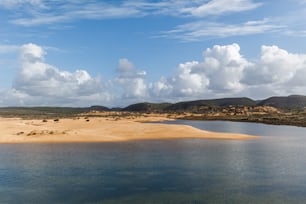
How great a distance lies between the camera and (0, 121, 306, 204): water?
26.0 m

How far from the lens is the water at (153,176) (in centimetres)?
2602

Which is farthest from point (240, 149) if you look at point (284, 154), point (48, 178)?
point (48, 178)

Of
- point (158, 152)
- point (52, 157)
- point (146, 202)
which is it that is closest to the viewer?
point (146, 202)

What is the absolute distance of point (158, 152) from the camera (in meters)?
48.6

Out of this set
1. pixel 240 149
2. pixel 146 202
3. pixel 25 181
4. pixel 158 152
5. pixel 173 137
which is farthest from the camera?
pixel 173 137

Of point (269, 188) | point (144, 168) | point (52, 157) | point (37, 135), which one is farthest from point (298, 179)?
point (37, 135)

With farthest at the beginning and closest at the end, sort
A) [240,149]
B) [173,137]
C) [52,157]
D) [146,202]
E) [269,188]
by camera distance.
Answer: [173,137]
[240,149]
[52,157]
[269,188]
[146,202]

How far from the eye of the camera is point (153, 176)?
32.9 metres

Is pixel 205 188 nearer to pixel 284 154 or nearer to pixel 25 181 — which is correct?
pixel 25 181

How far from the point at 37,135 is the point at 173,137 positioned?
25396 mm

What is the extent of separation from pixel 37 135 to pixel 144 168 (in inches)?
1402

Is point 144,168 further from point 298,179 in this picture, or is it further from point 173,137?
point 173,137

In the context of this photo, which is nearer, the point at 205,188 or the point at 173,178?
the point at 205,188

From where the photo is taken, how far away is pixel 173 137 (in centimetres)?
7112
